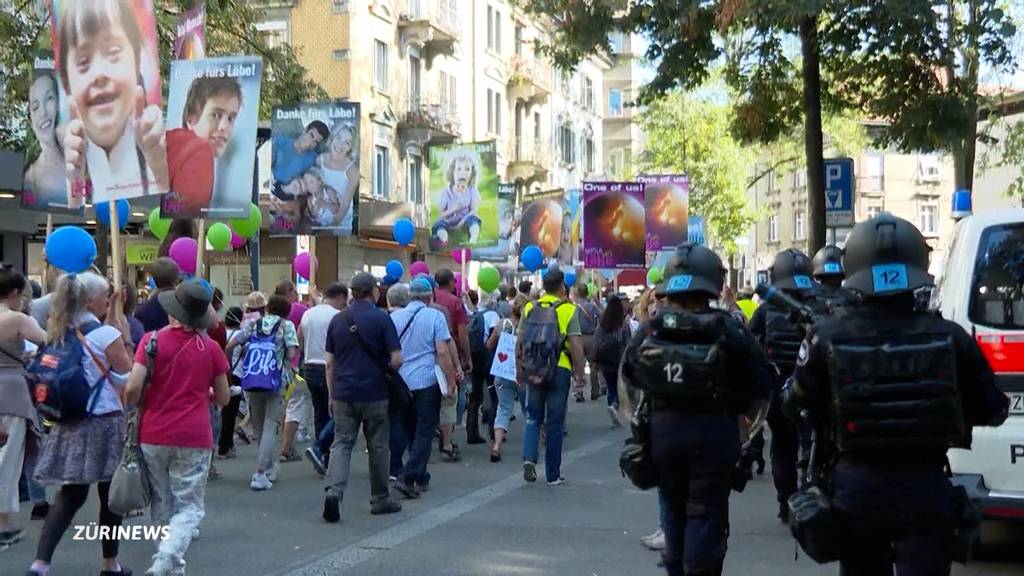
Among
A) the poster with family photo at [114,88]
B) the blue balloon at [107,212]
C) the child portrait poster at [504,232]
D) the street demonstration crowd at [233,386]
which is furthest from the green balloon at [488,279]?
the poster with family photo at [114,88]

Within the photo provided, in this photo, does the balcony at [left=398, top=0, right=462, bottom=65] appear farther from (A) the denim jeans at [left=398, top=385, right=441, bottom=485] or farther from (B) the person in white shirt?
(A) the denim jeans at [left=398, top=385, right=441, bottom=485]

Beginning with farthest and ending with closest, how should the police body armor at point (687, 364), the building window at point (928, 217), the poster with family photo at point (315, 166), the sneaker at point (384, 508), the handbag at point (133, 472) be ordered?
the building window at point (928, 217)
the poster with family photo at point (315, 166)
the sneaker at point (384, 508)
the handbag at point (133, 472)
the police body armor at point (687, 364)

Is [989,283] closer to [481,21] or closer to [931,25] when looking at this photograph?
[931,25]

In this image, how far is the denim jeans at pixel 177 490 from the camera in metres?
7.04

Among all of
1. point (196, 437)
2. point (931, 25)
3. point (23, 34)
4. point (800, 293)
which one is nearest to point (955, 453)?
point (800, 293)

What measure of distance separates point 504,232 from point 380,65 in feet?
37.5

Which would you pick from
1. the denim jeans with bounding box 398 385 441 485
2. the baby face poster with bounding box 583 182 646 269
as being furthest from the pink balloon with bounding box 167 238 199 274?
the baby face poster with bounding box 583 182 646 269

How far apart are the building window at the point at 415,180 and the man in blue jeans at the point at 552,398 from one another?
93.9 feet

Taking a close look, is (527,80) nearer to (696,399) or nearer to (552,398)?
(552,398)

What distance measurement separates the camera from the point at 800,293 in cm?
875

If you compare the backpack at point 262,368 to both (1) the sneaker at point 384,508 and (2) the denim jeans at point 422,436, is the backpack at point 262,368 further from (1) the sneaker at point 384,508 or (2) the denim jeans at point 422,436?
(1) the sneaker at point 384,508

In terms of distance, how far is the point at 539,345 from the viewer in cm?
1133

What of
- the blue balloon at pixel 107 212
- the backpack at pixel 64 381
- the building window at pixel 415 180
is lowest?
the backpack at pixel 64 381

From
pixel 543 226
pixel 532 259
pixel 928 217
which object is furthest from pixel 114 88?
pixel 928 217
